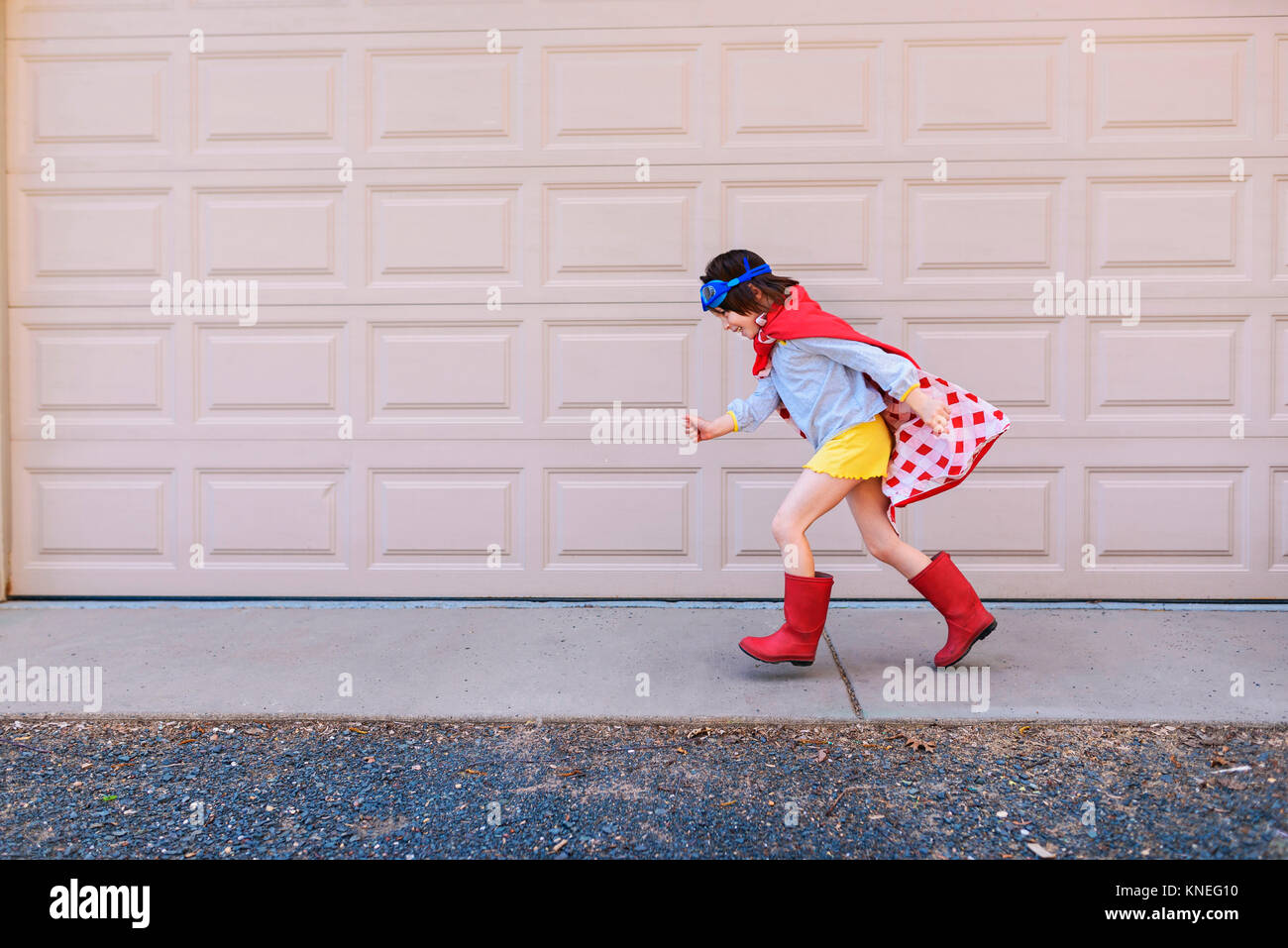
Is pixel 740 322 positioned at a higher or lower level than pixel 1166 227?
lower

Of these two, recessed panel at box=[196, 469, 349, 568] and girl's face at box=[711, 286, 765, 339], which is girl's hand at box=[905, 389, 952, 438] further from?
recessed panel at box=[196, 469, 349, 568]

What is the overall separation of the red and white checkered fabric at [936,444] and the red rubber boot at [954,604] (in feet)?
0.88

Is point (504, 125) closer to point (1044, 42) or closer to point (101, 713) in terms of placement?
point (1044, 42)

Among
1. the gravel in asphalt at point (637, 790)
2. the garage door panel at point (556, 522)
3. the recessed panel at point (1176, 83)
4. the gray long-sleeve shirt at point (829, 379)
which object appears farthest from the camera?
the garage door panel at point (556, 522)

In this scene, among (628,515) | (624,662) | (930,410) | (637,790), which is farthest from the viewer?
(628,515)

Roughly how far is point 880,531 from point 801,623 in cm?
47

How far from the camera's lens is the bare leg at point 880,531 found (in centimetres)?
292

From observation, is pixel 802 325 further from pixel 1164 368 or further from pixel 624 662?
pixel 1164 368

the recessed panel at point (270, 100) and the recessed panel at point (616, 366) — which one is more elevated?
the recessed panel at point (270, 100)

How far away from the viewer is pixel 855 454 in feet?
9.11

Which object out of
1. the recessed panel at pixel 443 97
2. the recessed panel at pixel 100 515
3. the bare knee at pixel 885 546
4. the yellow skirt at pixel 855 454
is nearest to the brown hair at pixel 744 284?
the yellow skirt at pixel 855 454

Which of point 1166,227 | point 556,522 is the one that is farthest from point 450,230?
point 1166,227

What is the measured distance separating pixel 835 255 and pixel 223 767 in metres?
3.32

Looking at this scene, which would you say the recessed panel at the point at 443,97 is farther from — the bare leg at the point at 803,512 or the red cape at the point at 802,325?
the bare leg at the point at 803,512
